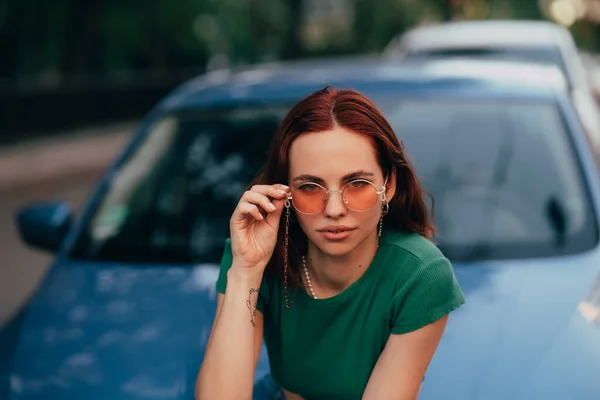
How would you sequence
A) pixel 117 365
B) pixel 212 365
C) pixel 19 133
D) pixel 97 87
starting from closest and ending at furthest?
pixel 212 365 < pixel 117 365 < pixel 19 133 < pixel 97 87

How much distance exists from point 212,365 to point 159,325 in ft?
1.96

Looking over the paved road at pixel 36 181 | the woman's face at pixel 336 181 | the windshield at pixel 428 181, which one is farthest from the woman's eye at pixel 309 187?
the paved road at pixel 36 181

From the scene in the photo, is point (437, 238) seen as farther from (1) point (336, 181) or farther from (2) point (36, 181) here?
(2) point (36, 181)

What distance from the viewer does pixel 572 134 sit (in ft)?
11.5

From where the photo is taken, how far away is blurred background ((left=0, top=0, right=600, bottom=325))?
45.5 ft

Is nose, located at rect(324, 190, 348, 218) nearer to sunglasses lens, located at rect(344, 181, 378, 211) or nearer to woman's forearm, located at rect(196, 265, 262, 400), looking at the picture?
sunglasses lens, located at rect(344, 181, 378, 211)

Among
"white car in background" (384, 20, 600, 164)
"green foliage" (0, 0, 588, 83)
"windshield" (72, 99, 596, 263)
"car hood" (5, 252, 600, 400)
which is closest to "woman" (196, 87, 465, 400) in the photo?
"car hood" (5, 252, 600, 400)

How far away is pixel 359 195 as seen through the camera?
2.06 metres

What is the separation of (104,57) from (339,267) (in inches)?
1225

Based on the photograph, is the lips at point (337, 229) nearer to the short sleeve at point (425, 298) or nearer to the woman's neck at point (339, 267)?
the woman's neck at point (339, 267)

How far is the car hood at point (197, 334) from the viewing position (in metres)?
2.31

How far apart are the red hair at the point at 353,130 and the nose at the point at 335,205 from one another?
13 centimetres

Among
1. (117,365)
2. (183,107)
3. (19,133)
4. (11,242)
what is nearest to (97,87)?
(19,133)

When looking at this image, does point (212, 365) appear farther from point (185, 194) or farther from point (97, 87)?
point (97, 87)
